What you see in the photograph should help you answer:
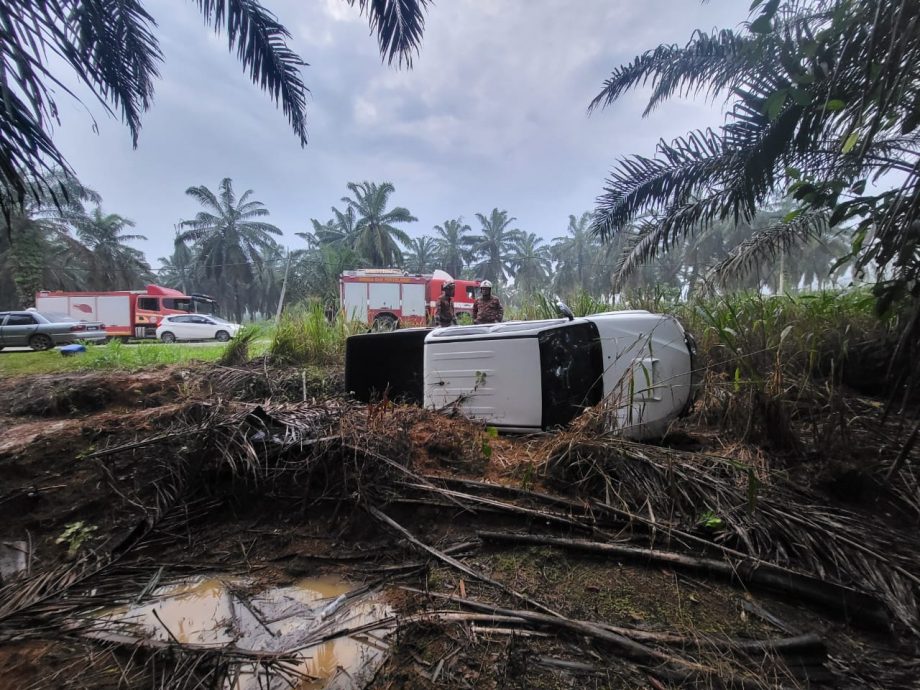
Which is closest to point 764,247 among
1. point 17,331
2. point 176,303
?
point 17,331

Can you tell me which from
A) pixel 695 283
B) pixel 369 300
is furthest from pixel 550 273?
pixel 695 283

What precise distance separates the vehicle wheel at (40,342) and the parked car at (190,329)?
6.70 metres

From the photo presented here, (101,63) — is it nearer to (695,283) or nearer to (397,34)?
(397,34)

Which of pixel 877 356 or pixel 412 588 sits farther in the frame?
pixel 877 356

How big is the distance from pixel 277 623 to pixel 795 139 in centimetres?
458

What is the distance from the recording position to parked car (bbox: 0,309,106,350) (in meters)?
10.4

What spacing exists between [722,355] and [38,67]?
4.71 m

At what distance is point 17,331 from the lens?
34.0 ft

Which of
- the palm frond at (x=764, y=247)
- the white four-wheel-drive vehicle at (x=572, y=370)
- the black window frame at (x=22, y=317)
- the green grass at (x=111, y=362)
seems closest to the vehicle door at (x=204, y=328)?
the black window frame at (x=22, y=317)

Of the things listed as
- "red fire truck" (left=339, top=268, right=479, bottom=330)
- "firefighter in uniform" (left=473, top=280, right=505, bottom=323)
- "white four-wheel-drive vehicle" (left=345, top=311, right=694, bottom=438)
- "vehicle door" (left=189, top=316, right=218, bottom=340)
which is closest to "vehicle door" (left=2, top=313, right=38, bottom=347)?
"vehicle door" (left=189, top=316, right=218, bottom=340)

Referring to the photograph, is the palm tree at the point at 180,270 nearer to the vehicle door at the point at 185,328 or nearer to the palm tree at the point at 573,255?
the vehicle door at the point at 185,328

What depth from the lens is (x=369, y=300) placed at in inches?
587

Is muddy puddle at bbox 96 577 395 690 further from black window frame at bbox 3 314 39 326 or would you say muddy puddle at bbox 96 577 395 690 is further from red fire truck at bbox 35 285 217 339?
red fire truck at bbox 35 285 217 339

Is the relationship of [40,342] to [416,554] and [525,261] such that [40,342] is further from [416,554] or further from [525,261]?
[525,261]
